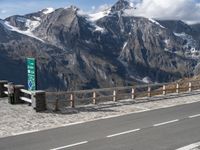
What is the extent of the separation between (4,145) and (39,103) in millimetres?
8126

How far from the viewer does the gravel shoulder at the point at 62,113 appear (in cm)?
1964

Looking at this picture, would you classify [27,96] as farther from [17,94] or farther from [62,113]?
[62,113]

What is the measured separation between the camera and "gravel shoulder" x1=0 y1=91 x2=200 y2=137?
1964cm

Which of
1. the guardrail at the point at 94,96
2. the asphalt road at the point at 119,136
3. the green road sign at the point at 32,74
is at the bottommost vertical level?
the asphalt road at the point at 119,136

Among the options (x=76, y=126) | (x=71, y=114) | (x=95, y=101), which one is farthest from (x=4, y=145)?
(x=95, y=101)

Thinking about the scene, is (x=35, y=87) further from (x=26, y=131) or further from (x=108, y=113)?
(x=26, y=131)

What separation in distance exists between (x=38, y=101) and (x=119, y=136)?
7.66 metres

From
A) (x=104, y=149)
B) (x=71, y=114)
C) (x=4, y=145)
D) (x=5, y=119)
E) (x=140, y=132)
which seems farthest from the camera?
(x=71, y=114)

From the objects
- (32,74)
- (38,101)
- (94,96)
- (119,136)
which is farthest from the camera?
(94,96)

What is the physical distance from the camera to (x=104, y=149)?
14609mm

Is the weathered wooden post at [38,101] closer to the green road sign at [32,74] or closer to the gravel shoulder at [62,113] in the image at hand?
the gravel shoulder at [62,113]

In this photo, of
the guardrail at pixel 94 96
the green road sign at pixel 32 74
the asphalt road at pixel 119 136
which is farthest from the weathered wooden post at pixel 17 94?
the asphalt road at pixel 119 136

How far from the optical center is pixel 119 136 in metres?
17.0

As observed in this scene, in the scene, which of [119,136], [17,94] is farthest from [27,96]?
[119,136]
